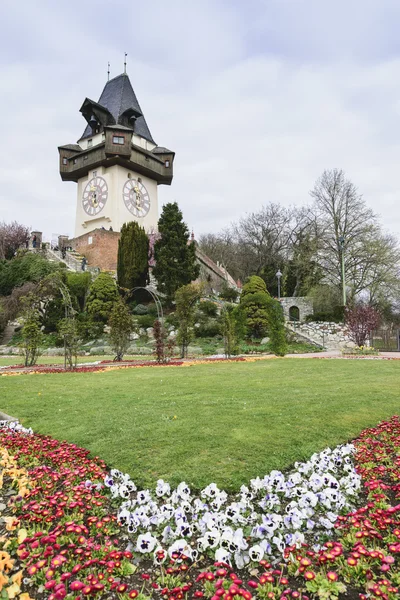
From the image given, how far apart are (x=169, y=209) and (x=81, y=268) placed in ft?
32.2

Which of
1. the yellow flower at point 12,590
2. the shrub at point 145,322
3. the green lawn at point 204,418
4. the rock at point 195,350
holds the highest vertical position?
the shrub at point 145,322

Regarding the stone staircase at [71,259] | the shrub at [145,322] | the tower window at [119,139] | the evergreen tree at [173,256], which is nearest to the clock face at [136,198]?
the tower window at [119,139]

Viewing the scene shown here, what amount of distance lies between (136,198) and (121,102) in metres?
11.0

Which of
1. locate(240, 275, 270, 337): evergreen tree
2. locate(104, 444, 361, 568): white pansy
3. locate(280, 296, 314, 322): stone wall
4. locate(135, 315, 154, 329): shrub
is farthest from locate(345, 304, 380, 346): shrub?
locate(104, 444, 361, 568): white pansy

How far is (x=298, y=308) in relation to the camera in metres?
33.4

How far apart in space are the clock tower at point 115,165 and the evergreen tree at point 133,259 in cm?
880

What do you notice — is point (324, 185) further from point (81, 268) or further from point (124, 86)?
point (124, 86)

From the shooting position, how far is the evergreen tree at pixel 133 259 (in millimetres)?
29188

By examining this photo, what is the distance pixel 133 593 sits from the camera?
1889 mm

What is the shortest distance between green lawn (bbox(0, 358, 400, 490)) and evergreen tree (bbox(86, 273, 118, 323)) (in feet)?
56.2

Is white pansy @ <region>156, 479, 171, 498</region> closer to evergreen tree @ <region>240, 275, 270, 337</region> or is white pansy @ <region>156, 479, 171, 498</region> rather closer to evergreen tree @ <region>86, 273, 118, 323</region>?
evergreen tree @ <region>240, 275, 270, 337</region>

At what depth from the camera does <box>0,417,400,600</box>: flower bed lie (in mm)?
2020

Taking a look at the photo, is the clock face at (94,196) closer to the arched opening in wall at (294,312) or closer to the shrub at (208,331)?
the arched opening in wall at (294,312)

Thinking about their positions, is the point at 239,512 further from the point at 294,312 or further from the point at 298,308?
the point at 294,312
